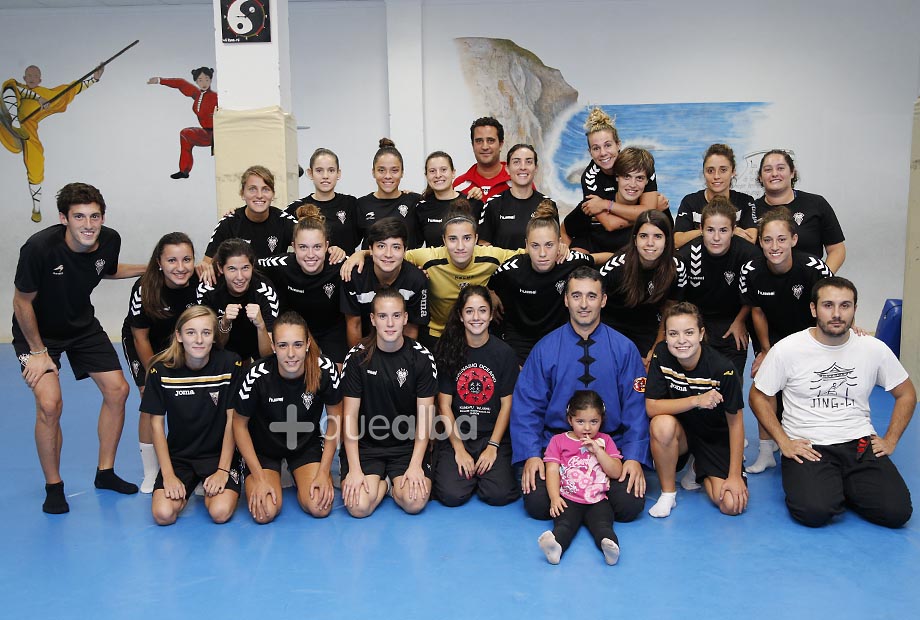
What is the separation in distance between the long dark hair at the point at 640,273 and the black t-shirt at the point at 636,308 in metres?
0.03

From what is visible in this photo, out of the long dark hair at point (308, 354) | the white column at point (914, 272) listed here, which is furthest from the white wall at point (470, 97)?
the long dark hair at point (308, 354)

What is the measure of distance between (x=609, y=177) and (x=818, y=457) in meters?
2.28

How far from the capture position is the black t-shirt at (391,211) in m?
5.39

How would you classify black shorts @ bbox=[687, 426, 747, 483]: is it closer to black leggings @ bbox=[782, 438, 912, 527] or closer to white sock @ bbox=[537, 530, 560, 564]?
black leggings @ bbox=[782, 438, 912, 527]

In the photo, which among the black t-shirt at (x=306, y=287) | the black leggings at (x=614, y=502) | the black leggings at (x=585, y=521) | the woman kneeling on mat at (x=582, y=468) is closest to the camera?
the black leggings at (x=585, y=521)

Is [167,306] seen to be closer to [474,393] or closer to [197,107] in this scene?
[474,393]

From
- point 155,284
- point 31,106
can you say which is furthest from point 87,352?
point 31,106

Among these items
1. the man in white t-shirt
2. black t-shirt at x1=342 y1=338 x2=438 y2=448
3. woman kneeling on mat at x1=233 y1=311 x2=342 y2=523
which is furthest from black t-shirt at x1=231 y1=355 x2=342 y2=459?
the man in white t-shirt

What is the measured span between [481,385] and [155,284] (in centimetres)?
204

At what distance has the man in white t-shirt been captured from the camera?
12.5 feet

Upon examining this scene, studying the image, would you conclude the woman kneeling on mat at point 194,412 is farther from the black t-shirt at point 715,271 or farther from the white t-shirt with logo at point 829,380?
the white t-shirt with logo at point 829,380

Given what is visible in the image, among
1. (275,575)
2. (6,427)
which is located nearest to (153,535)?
(275,575)

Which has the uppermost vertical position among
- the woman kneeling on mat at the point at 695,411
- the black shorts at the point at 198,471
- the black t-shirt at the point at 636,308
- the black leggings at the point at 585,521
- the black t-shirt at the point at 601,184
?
the black t-shirt at the point at 601,184

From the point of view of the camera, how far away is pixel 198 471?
13.4 ft
